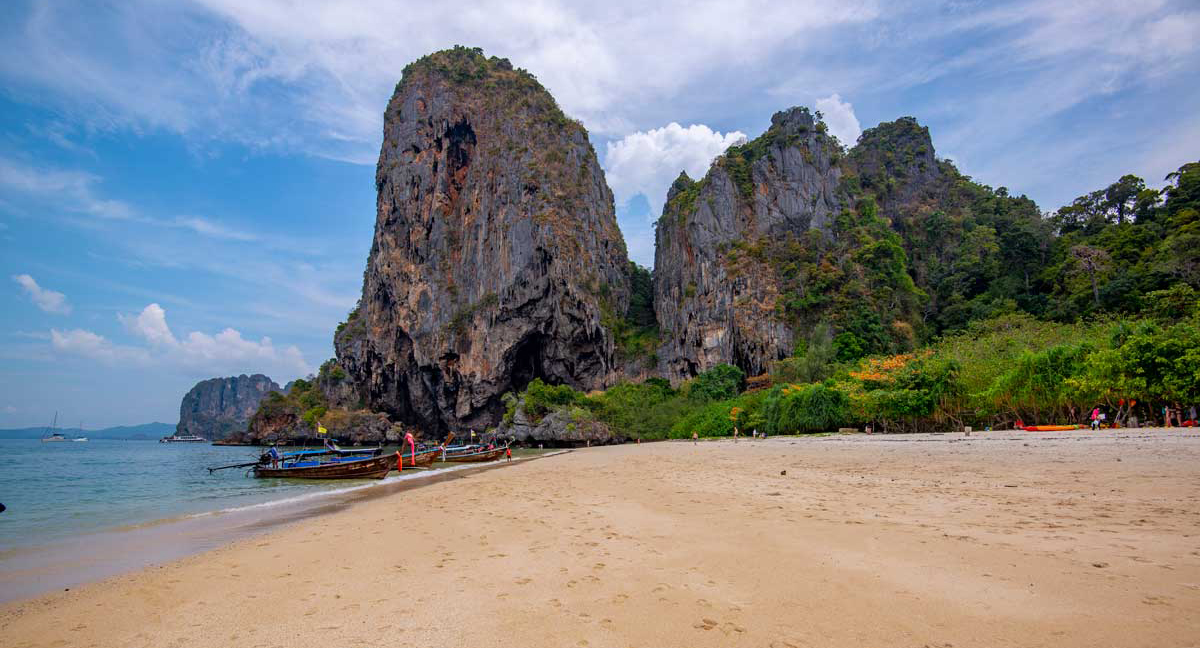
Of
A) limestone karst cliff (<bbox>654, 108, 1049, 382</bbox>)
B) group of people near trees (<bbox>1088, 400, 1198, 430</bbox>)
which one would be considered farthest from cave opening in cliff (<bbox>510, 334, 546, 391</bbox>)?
group of people near trees (<bbox>1088, 400, 1198, 430</bbox>)

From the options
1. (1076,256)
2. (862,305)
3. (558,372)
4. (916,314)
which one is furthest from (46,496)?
(1076,256)

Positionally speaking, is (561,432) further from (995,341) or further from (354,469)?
(995,341)

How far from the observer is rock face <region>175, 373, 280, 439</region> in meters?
163

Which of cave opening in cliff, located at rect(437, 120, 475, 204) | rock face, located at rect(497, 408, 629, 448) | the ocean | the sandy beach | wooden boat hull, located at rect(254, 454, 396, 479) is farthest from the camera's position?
cave opening in cliff, located at rect(437, 120, 475, 204)

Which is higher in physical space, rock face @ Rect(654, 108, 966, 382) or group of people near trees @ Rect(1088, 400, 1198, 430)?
rock face @ Rect(654, 108, 966, 382)

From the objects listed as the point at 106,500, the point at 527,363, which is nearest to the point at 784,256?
the point at 527,363

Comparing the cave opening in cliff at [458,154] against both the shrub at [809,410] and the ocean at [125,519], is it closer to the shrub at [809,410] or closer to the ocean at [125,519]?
the shrub at [809,410]

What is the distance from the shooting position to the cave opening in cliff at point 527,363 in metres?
63.2

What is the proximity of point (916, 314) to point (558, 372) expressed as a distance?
37654 mm

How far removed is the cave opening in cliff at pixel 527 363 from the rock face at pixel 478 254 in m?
0.18

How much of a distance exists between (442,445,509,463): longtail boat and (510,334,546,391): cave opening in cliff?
29.6 meters

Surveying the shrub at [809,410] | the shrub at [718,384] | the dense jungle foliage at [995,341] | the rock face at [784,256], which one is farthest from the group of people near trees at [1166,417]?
the shrub at [718,384]

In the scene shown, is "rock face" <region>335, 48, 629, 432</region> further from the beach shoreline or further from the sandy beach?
the sandy beach

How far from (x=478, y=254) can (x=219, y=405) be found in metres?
154
